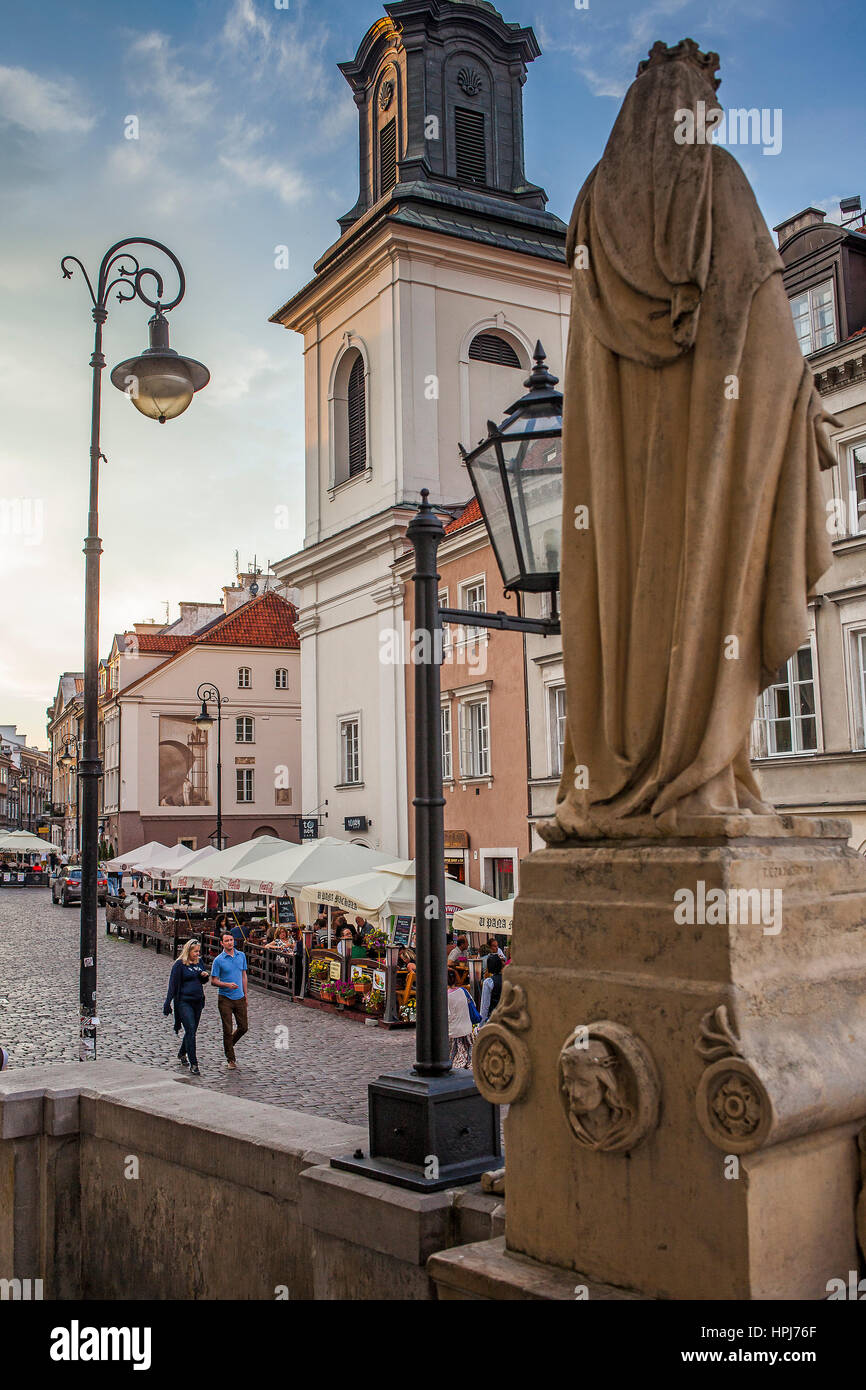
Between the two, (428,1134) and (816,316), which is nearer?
(428,1134)

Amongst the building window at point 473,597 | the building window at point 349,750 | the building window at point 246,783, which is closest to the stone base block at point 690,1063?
the building window at point 473,597

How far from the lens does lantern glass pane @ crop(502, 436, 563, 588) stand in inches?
205

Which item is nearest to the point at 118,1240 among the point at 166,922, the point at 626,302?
the point at 626,302

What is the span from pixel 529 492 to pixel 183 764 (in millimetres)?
56746

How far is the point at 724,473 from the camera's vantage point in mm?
3365

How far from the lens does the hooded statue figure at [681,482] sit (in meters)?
3.33

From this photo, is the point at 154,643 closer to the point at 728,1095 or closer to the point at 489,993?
the point at 489,993

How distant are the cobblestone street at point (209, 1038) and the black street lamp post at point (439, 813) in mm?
5324

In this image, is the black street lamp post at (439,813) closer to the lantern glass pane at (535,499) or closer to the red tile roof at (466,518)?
the lantern glass pane at (535,499)

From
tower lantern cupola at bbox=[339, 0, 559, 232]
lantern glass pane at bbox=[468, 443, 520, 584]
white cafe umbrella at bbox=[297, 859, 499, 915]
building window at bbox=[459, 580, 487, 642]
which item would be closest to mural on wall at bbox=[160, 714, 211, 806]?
tower lantern cupola at bbox=[339, 0, 559, 232]

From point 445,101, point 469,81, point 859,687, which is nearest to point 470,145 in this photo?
point 445,101

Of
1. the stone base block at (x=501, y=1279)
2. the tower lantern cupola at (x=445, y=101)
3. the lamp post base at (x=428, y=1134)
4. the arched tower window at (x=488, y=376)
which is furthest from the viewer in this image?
the tower lantern cupola at (x=445, y=101)

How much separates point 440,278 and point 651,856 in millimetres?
32901

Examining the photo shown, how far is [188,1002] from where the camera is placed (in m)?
15.5
